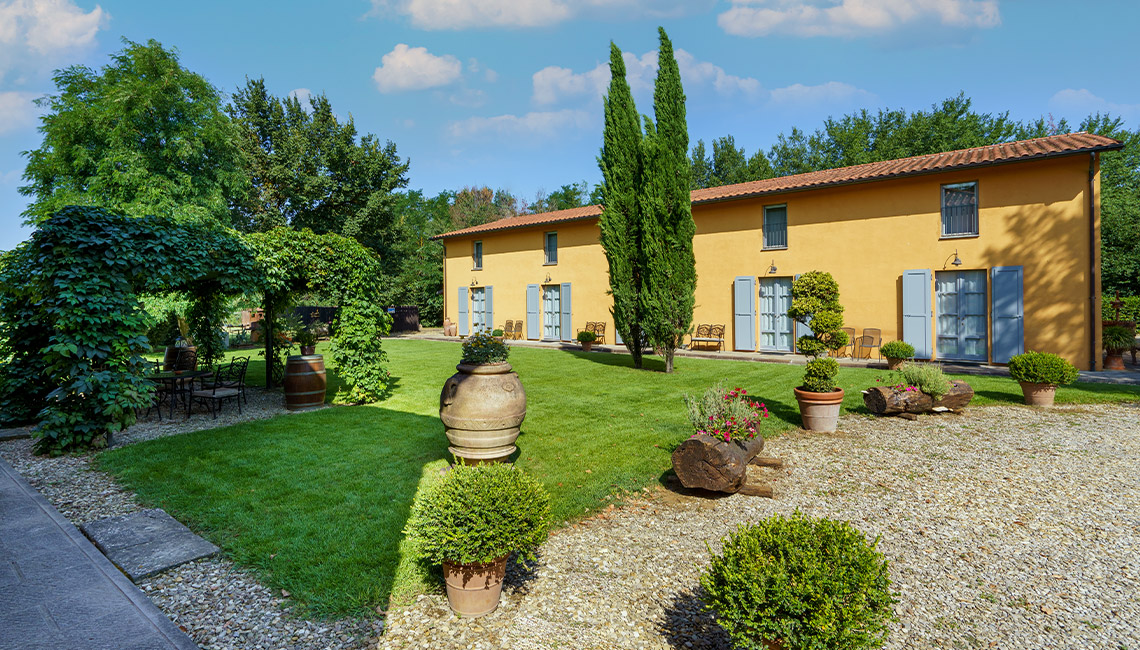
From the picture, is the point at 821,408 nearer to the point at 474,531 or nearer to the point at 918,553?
the point at 918,553

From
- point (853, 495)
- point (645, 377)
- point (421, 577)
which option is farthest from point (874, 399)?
point (421, 577)

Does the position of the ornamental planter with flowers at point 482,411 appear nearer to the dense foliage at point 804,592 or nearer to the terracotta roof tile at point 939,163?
the dense foliage at point 804,592

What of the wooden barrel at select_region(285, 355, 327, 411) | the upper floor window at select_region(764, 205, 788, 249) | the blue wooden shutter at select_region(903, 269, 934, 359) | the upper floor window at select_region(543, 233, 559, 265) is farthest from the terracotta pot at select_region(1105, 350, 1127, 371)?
the wooden barrel at select_region(285, 355, 327, 411)

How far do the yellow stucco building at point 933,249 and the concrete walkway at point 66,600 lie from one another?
15.8 meters

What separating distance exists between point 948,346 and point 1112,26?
949cm

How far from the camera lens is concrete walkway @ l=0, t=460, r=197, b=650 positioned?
262 cm

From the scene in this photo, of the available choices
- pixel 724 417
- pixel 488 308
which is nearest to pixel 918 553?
pixel 724 417

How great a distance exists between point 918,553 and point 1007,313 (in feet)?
41.1

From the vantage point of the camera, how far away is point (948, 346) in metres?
13.4

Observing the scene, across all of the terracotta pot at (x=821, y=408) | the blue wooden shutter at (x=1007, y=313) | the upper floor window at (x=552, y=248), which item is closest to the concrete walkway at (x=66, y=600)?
the terracotta pot at (x=821, y=408)

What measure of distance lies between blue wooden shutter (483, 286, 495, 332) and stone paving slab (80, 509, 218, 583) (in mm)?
19426

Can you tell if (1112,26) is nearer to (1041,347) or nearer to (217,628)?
(1041,347)

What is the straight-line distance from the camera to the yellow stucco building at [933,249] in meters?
12.0

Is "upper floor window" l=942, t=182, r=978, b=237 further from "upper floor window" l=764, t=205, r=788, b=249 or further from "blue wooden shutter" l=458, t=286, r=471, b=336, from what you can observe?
"blue wooden shutter" l=458, t=286, r=471, b=336
